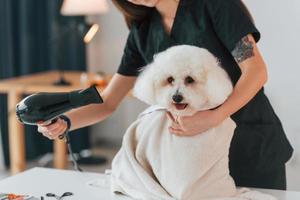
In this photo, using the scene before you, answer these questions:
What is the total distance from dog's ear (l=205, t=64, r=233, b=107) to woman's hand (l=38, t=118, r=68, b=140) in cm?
42

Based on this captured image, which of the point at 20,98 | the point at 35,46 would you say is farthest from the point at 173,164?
the point at 35,46

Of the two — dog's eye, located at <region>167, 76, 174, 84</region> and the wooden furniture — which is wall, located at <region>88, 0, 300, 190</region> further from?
dog's eye, located at <region>167, 76, 174, 84</region>

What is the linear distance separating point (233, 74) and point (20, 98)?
2.14 m

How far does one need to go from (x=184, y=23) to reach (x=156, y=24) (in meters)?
0.09

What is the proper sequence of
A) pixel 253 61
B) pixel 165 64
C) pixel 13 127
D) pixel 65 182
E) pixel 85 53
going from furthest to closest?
1. pixel 85 53
2. pixel 13 127
3. pixel 65 182
4. pixel 253 61
5. pixel 165 64

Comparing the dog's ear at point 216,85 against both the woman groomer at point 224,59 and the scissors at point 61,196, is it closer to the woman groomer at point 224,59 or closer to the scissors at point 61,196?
the woman groomer at point 224,59

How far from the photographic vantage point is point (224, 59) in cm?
139

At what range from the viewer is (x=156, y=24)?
4.75 ft

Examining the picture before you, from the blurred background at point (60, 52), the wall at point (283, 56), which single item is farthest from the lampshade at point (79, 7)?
the wall at point (283, 56)

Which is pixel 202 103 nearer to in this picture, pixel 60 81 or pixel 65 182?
pixel 65 182

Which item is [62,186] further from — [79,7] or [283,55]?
[79,7]

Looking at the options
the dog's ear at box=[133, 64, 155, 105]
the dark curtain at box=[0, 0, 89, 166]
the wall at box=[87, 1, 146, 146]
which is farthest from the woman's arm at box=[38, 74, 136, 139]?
the wall at box=[87, 1, 146, 146]

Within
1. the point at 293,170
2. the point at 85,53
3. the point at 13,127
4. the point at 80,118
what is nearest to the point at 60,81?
the point at 13,127

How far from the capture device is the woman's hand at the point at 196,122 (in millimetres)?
1168
